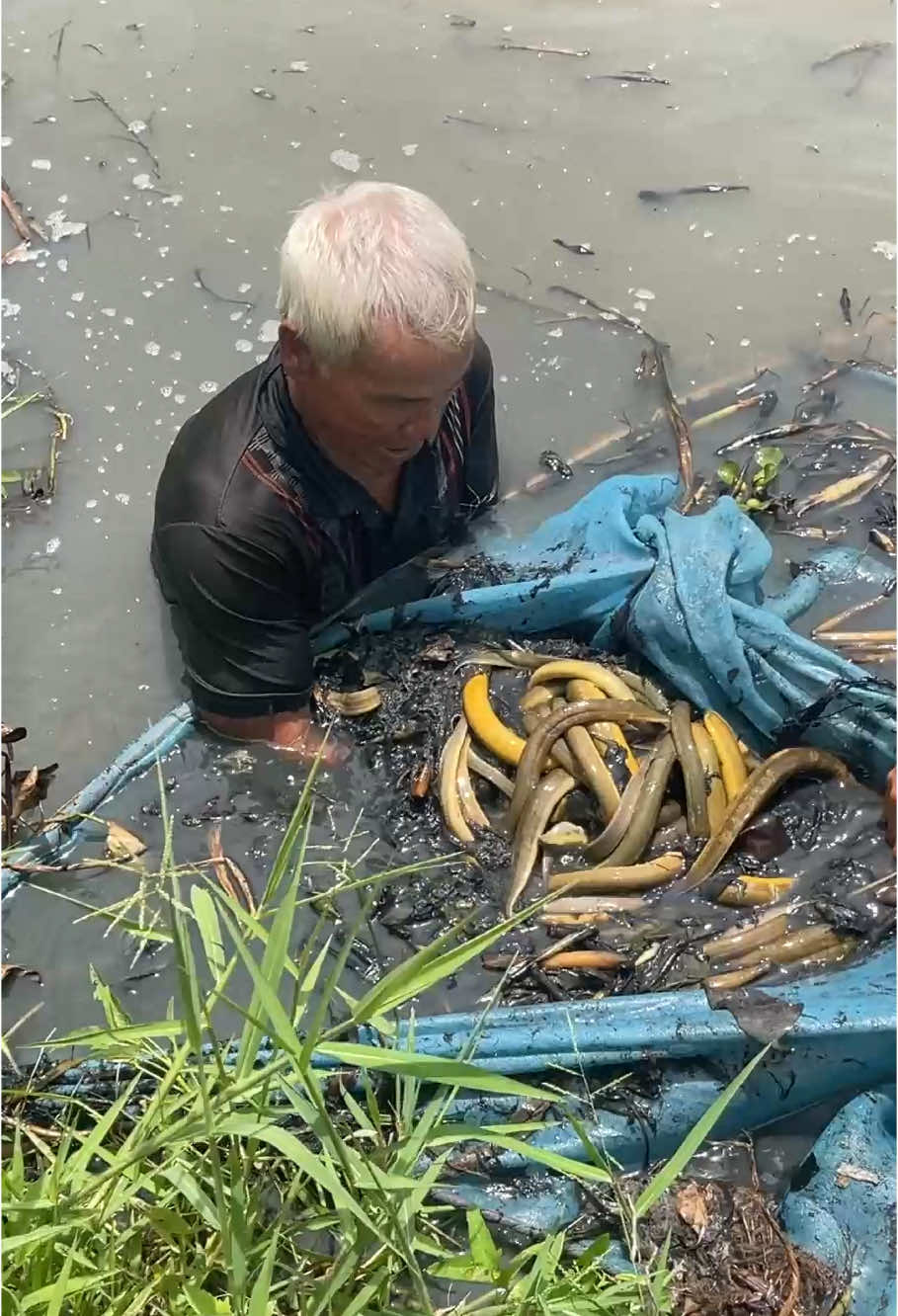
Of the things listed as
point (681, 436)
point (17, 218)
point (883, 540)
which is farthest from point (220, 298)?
point (883, 540)

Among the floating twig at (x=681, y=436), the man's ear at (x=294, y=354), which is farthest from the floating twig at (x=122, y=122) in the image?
the man's ear at (x=294, y=354)

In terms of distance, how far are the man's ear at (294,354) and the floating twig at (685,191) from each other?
9.91 ft

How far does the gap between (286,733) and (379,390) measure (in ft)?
3.79

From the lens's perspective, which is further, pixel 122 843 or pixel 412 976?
pixel 122 843

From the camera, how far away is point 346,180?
5.33 metres

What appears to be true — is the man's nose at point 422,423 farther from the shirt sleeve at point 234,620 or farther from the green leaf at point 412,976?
the green leaf at point 412,976

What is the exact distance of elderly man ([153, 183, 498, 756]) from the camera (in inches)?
101

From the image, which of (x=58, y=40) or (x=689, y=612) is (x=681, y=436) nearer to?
(x=689, y=612)

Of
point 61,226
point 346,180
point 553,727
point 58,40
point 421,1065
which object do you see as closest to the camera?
point 421,1065

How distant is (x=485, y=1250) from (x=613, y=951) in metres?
0.92

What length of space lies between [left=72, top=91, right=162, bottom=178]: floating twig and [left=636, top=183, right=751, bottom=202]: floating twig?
2.28m

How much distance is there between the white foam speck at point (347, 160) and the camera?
5.38 meters

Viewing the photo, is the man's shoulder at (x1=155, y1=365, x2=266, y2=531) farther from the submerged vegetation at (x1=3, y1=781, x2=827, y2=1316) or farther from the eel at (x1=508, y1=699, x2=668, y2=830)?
the submerged vegetation at (x1=3, y1=781, x2=827, y2=1316)

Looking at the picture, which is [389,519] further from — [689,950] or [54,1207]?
[54,1207]
